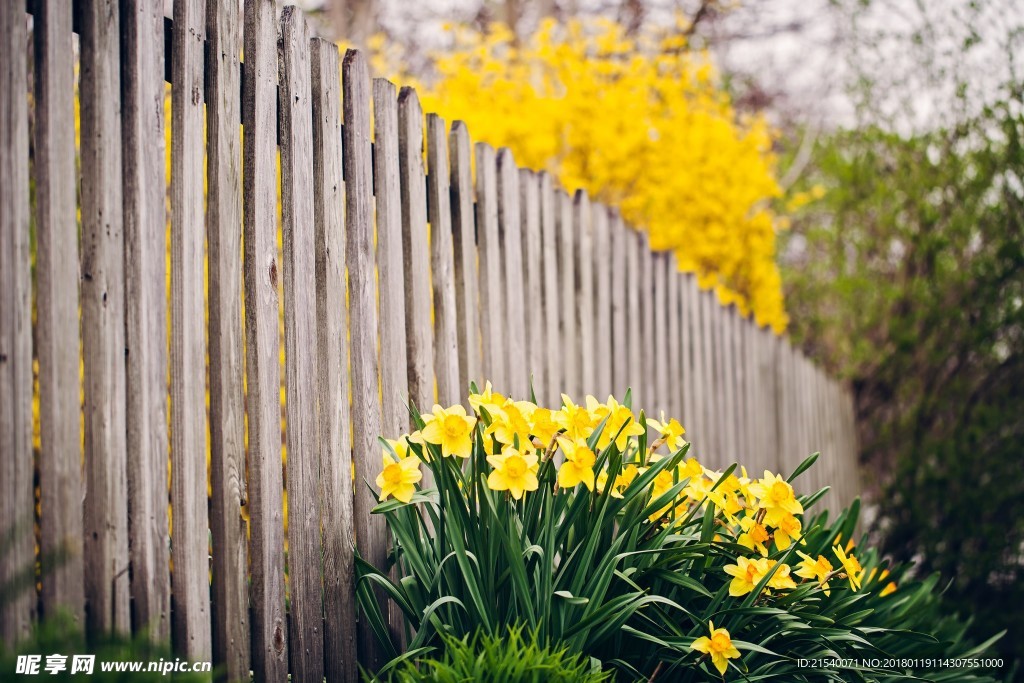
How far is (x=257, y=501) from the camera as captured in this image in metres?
1.83

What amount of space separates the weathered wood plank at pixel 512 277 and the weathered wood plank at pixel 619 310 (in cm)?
72

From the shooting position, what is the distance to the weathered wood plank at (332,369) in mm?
1979

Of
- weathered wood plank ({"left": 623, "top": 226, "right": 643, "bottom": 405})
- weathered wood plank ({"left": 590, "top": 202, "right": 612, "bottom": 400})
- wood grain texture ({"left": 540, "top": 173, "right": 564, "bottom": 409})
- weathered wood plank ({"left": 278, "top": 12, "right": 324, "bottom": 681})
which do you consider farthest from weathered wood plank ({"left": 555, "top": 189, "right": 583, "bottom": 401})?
Result: weathered wood plank ({"left": 278, "top": 12, "right": 324, "bottom": 681})

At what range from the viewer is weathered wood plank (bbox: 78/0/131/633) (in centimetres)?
153

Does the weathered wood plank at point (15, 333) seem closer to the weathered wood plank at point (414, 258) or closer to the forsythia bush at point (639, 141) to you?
the weathered wood plank at point (414, 258)

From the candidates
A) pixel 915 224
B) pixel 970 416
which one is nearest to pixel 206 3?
pixel 970 416

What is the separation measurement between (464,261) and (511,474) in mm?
934

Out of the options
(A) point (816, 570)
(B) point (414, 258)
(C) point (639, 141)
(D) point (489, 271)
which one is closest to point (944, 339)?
(C) point (639, 141)

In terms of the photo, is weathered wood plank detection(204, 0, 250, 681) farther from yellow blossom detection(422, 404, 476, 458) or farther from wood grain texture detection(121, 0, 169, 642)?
yellow blossom detection(422, 404, 476, 458)

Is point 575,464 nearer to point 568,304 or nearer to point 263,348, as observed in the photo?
point 263,348

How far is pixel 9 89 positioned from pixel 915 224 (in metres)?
6.86

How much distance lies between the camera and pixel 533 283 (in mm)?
3006

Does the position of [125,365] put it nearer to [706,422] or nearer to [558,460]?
[558,460]

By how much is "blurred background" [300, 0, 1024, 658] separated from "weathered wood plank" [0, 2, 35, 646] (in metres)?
5.13
